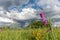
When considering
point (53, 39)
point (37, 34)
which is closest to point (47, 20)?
point (53, 39)

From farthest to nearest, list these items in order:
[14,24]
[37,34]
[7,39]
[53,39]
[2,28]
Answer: [2,28]
[7,39]
[14,24]
[37,34]
[53,39]

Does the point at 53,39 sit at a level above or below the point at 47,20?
below

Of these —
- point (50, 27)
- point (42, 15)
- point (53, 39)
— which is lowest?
point (53, 39)

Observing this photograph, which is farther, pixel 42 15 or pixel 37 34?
pixel 37 34

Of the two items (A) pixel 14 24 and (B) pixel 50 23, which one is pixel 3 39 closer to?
(A) pixel 14 24

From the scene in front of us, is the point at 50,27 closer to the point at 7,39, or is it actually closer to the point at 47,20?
the point at 47,20

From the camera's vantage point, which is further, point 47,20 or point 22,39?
point 22,39

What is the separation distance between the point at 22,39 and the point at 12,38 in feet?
0.80

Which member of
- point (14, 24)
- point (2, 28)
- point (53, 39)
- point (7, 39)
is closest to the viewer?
point (53, 39)

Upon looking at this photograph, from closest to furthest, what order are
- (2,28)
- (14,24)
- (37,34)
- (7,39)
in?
1. (37,34)
2. (14,24)
3. (7,39)
4. (2,28)

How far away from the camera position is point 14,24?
11.7 feet

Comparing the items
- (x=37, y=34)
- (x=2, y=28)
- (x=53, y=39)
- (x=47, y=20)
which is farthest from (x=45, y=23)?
(x=2, y=28)

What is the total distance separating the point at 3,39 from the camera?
12.5ft

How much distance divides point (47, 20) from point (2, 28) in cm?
→ 282
